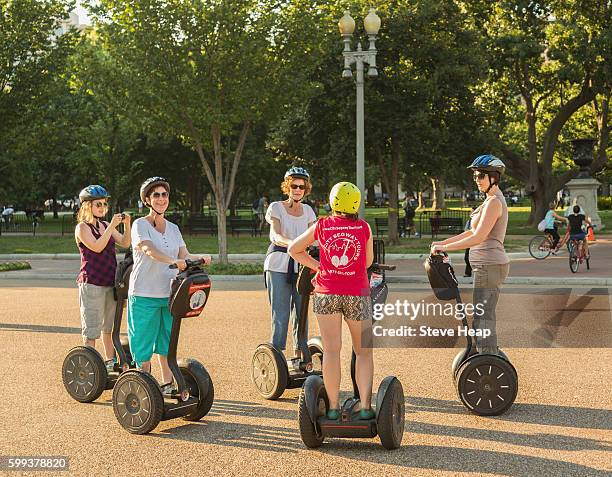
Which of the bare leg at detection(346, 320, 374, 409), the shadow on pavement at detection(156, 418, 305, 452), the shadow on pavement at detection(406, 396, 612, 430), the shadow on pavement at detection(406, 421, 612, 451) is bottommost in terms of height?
the shadow on pavement at detection(156, 418, 305, 452)

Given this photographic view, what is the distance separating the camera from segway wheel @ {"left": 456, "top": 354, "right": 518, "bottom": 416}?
6.83 metres

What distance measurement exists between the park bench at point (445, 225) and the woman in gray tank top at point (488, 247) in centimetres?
2764

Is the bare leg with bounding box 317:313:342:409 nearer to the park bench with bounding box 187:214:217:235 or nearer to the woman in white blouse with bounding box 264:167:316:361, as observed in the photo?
the woman in white blouse with bounding box 264:167:316:361

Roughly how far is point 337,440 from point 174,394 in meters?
1.36

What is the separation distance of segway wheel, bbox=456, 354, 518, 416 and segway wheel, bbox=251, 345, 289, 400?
1574 mm

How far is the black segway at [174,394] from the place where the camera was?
6324 mm

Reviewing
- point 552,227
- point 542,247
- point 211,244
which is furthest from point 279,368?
point 211,244

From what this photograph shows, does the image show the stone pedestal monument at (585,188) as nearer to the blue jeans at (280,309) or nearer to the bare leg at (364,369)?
the blue jeans at (280,309)

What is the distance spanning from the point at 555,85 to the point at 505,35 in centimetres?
553

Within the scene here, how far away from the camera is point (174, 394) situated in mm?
6641

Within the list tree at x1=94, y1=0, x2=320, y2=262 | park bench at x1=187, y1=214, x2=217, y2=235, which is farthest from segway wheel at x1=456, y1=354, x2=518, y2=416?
park bench at x1=187, y1=214, x2=217, y2=235

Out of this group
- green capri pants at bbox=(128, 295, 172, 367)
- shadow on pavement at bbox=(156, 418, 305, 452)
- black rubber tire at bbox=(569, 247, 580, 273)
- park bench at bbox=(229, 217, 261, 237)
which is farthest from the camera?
park bench at bbox=(229, 217, 261, 237)

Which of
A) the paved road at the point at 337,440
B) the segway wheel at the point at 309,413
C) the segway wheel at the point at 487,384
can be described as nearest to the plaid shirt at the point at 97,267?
the paved road at the point at 337,440

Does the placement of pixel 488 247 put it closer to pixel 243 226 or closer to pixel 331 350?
pixel 331 350
